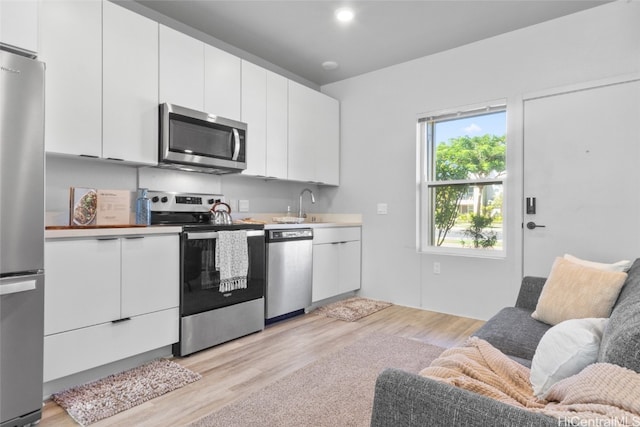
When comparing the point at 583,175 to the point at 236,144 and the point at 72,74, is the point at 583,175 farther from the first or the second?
the point at 72,74

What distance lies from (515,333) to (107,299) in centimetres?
229

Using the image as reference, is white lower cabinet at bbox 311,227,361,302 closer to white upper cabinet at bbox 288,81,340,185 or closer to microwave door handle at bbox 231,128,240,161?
white upper cabinet at bbox 288,81,340,185

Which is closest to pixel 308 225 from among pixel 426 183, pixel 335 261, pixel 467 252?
pixel 335 261

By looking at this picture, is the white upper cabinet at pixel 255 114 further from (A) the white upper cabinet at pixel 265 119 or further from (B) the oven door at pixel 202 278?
(B) the oven door at pixel 202 278

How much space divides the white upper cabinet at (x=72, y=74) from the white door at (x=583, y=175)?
11.3 feet

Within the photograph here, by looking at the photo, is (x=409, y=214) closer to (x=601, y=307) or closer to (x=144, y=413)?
(x=601, y=307)

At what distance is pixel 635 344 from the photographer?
83cm

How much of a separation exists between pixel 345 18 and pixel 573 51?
6.37 feet

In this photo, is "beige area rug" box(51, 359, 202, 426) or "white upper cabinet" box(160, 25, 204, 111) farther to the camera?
"white upper cabinet" box(160, 25, 204, 111)

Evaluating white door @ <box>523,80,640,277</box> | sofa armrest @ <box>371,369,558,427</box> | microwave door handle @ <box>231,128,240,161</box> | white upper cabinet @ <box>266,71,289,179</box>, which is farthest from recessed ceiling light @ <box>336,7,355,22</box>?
sofa armrest @ <box>371,369,558,427</box>

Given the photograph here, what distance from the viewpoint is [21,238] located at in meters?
1.65

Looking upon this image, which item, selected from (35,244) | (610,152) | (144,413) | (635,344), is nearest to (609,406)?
(635,344)

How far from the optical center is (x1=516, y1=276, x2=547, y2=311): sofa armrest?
2.34 meters

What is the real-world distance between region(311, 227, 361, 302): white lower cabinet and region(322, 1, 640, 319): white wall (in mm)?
154
